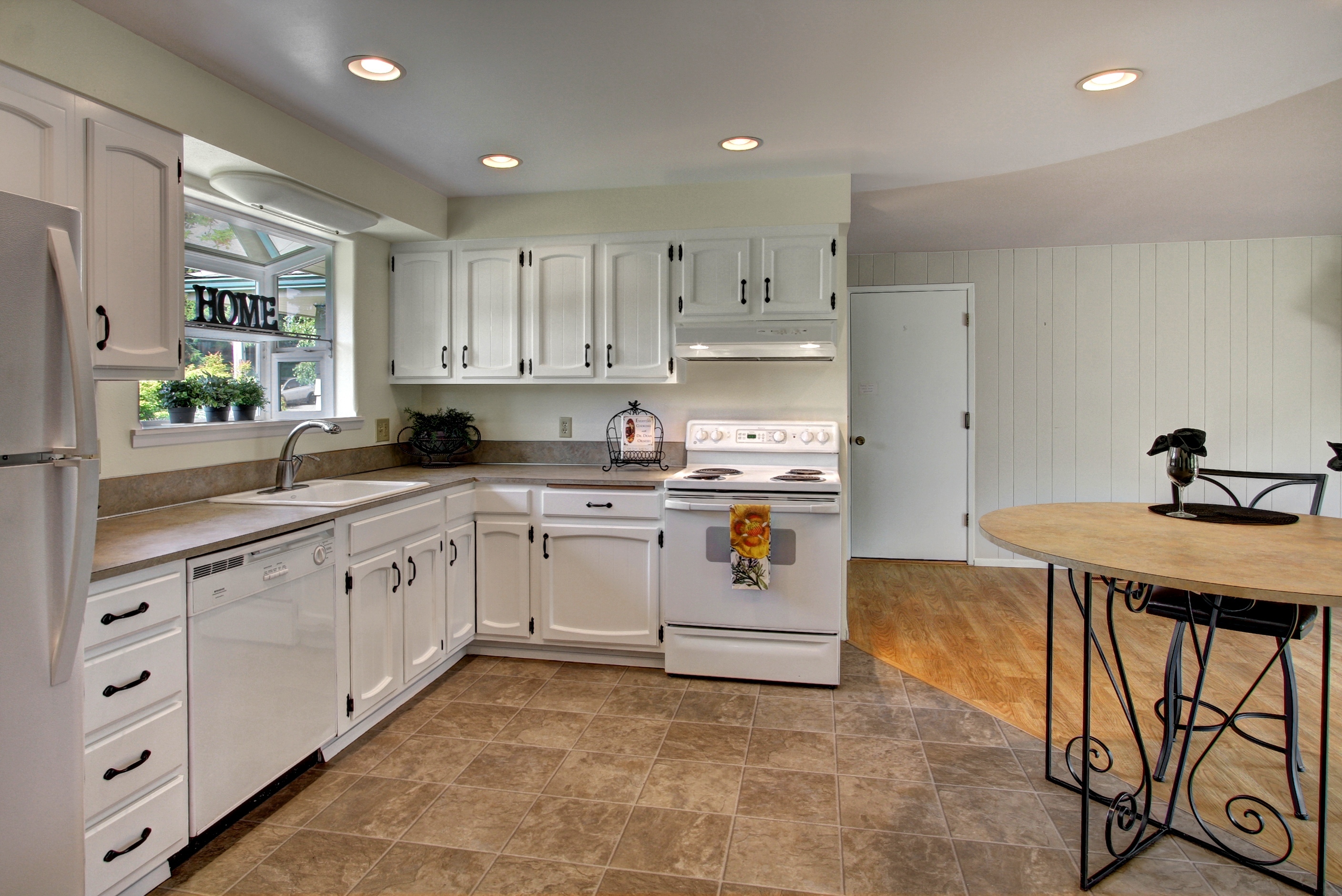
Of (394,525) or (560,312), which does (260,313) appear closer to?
(394,525)

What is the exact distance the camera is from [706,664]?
3139mm

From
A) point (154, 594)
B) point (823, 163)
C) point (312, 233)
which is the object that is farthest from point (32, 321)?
point (823, 163)

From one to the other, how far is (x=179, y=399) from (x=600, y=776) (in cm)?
187

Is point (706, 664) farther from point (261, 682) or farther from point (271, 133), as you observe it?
point (271, 133)

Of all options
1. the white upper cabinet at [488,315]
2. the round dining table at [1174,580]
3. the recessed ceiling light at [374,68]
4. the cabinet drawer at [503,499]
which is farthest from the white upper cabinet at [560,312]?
the round dining table at [1174,580]

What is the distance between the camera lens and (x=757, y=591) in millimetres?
3055

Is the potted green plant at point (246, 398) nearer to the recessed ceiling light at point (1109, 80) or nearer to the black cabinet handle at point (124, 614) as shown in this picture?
the black cabinet handle at point (124, 614)

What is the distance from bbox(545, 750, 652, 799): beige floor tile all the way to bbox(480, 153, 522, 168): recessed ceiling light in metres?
2.30

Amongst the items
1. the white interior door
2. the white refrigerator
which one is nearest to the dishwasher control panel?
the white refrigerator

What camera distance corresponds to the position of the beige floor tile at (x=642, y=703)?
9.21 ft

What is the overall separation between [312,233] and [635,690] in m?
2.37

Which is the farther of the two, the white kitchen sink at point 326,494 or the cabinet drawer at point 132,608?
the white kitchen sink at point 326,494

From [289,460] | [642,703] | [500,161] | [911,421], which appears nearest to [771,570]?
[642,703]

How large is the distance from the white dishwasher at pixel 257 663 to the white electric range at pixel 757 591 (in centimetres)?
134
